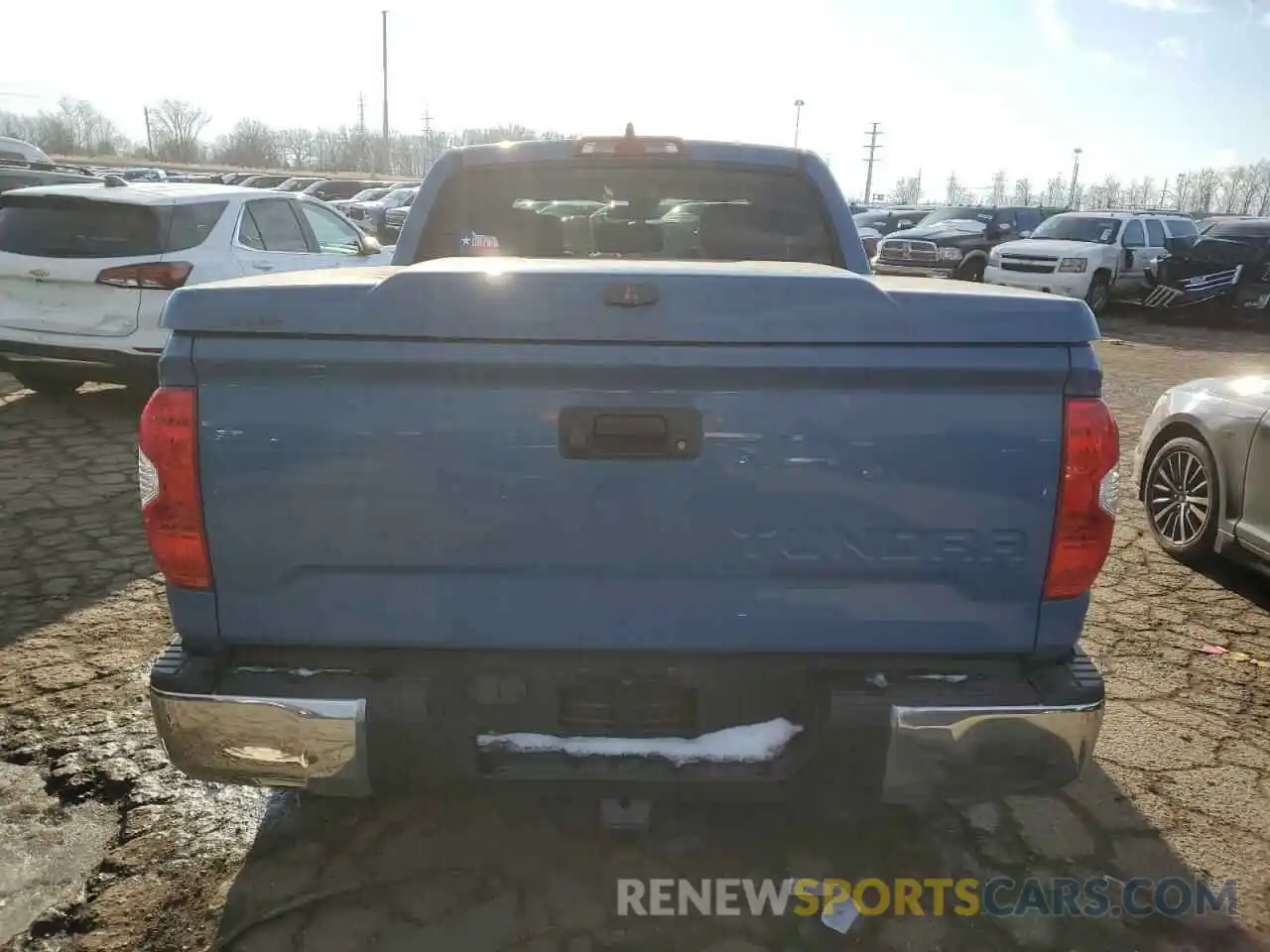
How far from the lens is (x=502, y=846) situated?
2.77m

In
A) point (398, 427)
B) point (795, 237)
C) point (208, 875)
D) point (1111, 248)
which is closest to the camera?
point (398, 427)

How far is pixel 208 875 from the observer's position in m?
2.59

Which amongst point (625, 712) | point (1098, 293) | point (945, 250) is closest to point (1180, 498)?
point (625, 712)

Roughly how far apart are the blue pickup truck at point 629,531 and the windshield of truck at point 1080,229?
17917mm

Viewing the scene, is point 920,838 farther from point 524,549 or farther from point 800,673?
point 524,549

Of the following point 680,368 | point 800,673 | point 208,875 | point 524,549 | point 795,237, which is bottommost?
point 208,875

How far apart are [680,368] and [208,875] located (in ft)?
6.37

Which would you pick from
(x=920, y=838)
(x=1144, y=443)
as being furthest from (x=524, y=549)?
(x=1144, y=443)

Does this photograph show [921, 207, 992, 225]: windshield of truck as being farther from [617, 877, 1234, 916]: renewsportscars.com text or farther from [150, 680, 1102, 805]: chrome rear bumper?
[150, 680, 1102, 805]: chrome rear bumper

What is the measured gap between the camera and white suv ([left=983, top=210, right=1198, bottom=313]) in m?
16.8

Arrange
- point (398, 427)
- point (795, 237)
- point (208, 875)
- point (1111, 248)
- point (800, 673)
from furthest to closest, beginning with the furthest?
point (1111, 248), point (795, 237), point (208, 875), point (800, 673), point (398, 427)

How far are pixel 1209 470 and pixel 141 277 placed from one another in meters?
7.19

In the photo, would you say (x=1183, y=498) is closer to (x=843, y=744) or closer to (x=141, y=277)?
(x=843, y=744)

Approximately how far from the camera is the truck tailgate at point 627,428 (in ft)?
6.51
